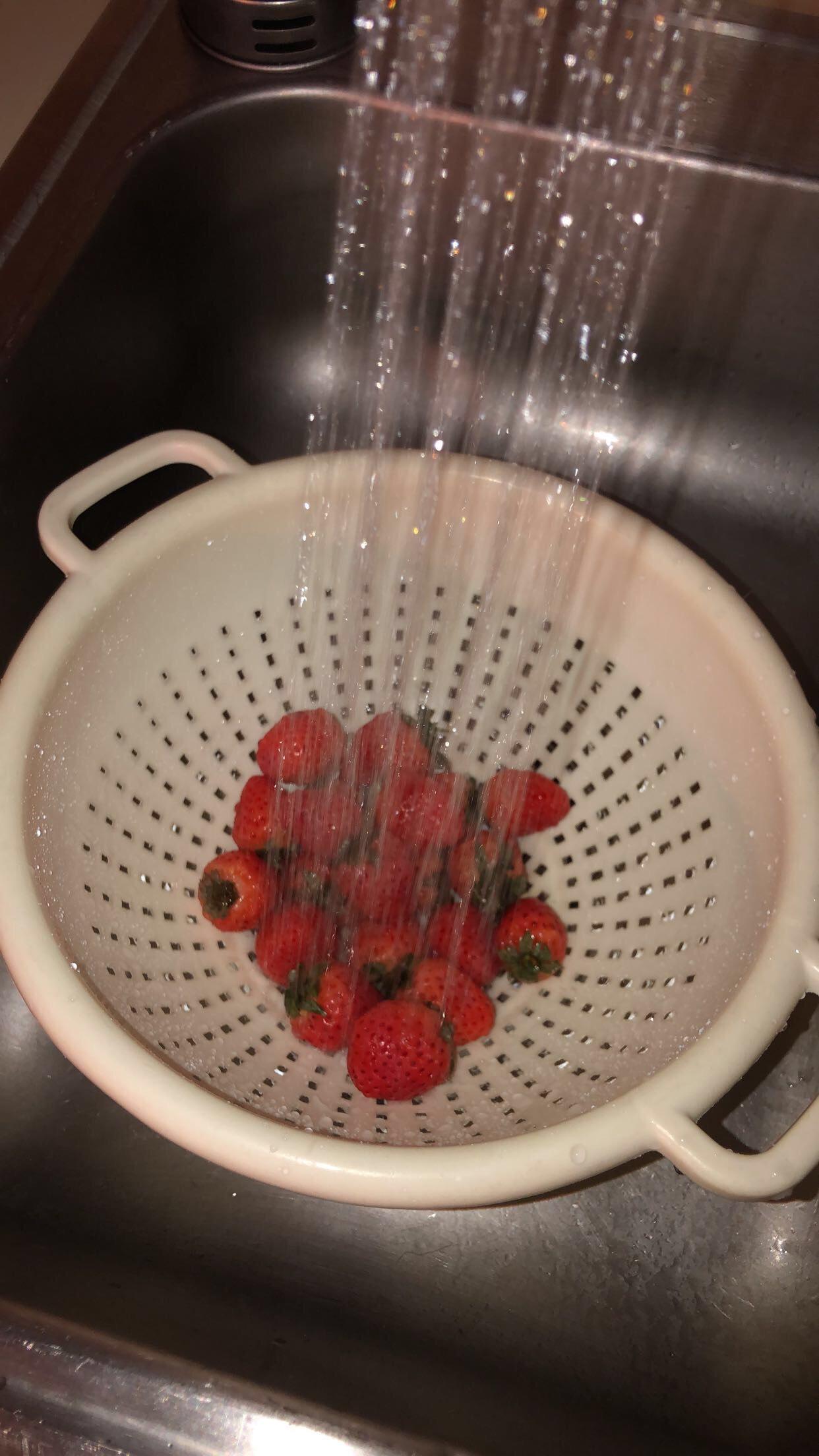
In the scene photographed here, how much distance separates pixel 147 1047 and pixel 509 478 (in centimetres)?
38

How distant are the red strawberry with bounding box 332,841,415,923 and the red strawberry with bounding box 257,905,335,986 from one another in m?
0.02

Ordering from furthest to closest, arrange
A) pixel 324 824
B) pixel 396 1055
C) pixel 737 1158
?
1. pixel 324 824
2. pixel 396 1055
3. pixel 737 1158

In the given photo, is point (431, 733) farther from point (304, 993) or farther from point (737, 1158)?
point (737, 1158)

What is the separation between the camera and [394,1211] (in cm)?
71

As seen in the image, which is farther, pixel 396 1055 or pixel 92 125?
pixel 92 125

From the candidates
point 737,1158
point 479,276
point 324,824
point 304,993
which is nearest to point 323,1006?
point 304,993

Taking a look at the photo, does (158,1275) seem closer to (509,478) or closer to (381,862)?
(381,862)

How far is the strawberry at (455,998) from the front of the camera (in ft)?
2.18

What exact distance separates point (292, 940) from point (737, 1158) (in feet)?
0.95

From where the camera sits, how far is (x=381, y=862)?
71 centimetres

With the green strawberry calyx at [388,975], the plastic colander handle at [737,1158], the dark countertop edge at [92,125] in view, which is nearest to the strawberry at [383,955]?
the green strawberry calyx at [388,975]

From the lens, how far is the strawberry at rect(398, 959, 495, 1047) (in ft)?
2.18

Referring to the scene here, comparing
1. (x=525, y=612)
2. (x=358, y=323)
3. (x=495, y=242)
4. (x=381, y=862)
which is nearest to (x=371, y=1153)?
(x=381, y=862)

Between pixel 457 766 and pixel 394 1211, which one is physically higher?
pixel 457 766
